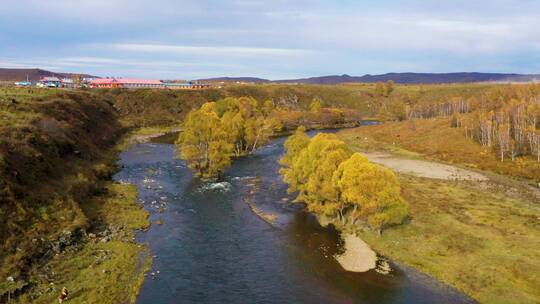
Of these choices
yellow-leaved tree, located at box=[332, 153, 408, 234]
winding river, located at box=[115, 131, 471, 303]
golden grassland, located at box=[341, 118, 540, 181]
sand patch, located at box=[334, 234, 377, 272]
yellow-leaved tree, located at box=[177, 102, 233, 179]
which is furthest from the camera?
golden grassland, located at box=[341, 118, 540, 181]

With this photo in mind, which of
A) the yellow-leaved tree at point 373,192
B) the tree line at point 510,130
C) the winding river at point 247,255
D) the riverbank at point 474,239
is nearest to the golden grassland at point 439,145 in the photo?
the tree line at point 510,130

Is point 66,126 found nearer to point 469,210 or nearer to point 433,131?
point 469,210

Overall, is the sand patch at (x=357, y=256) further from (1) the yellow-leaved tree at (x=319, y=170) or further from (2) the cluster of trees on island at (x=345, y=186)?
(1) the yellow-leaved tree at (x=319, y=170)

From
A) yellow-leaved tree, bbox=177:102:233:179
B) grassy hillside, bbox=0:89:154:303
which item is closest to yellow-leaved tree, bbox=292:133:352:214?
yellow-leaved tree, bbox=177:102:233:179

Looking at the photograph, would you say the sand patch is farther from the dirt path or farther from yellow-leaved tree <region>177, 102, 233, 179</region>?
the dirt path

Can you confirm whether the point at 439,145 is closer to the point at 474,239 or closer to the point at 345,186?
the point at 474,239

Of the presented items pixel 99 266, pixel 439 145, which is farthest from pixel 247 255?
pixel 439 145
